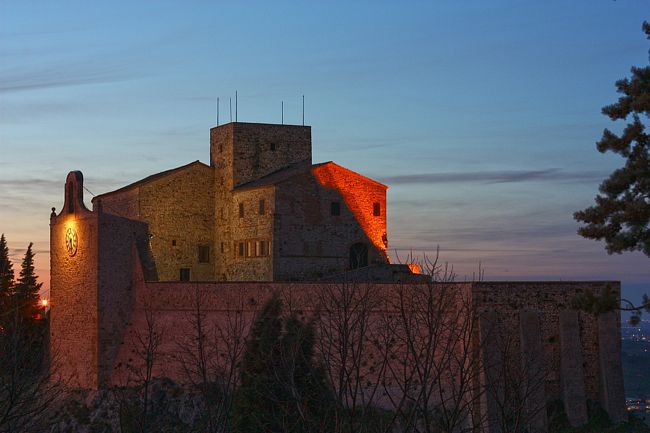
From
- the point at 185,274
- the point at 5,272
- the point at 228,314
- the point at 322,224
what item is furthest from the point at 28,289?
the point at 228,314

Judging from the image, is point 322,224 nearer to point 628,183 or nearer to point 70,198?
point 70,198

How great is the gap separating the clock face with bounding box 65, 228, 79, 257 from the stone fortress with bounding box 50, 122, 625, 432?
0.09 meters

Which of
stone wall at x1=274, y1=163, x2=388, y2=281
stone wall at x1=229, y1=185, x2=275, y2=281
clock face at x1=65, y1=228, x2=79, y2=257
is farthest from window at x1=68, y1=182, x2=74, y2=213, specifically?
stone wall at x1=274, y1=163, x2=388, y2=281

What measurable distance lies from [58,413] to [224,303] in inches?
318

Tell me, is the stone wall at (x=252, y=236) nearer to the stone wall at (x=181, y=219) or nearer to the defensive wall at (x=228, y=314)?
the stone wall at (x=181, y=219)

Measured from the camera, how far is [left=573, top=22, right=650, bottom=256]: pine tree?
2358 centimetres

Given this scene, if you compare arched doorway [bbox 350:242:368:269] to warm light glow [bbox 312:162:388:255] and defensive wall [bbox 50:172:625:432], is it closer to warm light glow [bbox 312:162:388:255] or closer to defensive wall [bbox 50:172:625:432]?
warm light glow [bbox 312:162:388:255]

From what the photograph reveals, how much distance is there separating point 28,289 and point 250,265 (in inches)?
550

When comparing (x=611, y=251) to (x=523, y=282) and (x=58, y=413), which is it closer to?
(x=523, y=282)

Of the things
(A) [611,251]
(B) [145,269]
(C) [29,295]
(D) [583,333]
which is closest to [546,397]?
(D) [583,333]

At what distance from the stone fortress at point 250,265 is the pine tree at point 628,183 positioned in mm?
6026

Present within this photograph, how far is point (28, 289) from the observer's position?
57.6 meters

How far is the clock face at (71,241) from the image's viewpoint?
4472 centimetres

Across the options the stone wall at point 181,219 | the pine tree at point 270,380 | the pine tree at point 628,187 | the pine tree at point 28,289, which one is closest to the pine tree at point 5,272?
the pine tree at point 28,289
